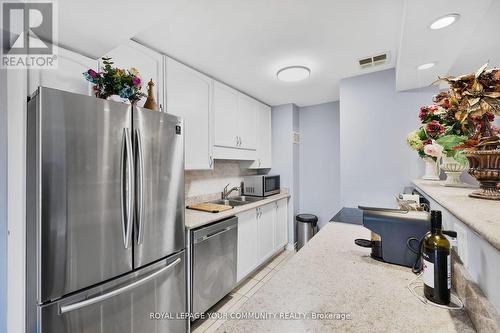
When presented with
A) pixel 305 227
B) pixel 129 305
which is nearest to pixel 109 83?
pixel 129 305

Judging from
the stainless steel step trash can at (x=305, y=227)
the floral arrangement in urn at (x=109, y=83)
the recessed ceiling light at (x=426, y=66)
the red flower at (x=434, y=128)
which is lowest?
the stainless steel step trash can at (x=305, y=227)

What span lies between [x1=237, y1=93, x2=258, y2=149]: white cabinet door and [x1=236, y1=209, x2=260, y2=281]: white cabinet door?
98cm

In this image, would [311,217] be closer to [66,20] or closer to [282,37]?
[282,37]

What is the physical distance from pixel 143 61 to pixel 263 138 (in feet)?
6.57

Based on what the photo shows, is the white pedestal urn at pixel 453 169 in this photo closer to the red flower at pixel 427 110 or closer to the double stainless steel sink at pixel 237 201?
the red flower at pixel 427 110

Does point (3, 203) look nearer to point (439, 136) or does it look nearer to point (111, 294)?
point (111, 294)

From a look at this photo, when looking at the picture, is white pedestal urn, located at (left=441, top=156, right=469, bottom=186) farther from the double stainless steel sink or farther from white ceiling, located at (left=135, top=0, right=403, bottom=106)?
the double stainless steel sink

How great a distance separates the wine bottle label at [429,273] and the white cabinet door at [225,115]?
2077mm

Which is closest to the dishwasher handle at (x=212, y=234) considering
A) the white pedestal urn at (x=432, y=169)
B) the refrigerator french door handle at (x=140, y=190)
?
the refrigerator french door handle at (x=140, y=190)

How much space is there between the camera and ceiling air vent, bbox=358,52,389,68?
1962mm

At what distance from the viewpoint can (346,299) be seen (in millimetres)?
706

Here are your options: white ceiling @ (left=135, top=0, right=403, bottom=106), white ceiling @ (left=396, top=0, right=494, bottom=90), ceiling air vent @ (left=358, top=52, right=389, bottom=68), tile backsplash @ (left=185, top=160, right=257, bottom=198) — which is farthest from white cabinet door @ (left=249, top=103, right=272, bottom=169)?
white ceiling @ (left=396, top=0, right=494, bottom=90)

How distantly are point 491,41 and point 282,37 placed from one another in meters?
1.48

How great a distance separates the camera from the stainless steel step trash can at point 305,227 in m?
3.24
